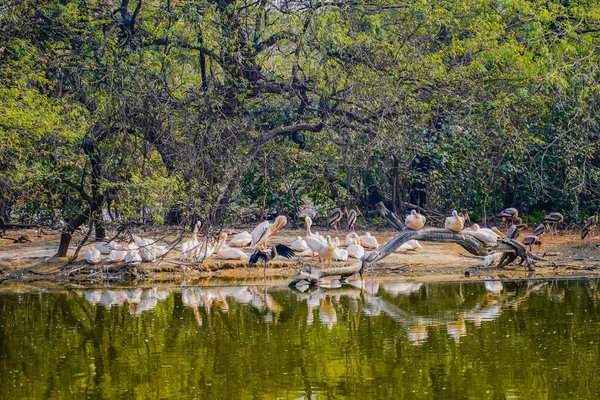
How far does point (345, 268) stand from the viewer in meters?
14.5

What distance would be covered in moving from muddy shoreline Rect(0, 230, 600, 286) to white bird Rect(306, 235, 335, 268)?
1.90 ft

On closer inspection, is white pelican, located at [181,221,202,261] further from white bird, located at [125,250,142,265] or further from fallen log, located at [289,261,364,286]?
fallen log, located at [289,261,364,286]

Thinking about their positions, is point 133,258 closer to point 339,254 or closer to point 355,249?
point 339,254

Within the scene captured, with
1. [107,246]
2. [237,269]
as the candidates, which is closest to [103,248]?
[107,246]

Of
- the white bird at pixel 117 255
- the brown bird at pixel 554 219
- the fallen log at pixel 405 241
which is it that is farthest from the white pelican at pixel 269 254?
the brown bird at pixel 554 219

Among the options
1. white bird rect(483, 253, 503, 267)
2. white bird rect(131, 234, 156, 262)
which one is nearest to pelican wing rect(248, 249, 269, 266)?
white bird rect(131, 234, 156, 262)

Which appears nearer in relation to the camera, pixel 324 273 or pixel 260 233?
pixel 324 273

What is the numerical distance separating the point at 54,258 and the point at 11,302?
3.06 m

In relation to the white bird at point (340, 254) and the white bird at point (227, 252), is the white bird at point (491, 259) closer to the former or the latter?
the white bird at point (340, 254)

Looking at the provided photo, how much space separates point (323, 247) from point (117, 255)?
11.9ft

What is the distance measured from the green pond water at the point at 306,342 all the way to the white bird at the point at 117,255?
1.40 m

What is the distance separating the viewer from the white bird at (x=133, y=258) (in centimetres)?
1543

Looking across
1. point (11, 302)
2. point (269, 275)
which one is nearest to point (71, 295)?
point (11, 302)

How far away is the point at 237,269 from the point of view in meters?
16.2
